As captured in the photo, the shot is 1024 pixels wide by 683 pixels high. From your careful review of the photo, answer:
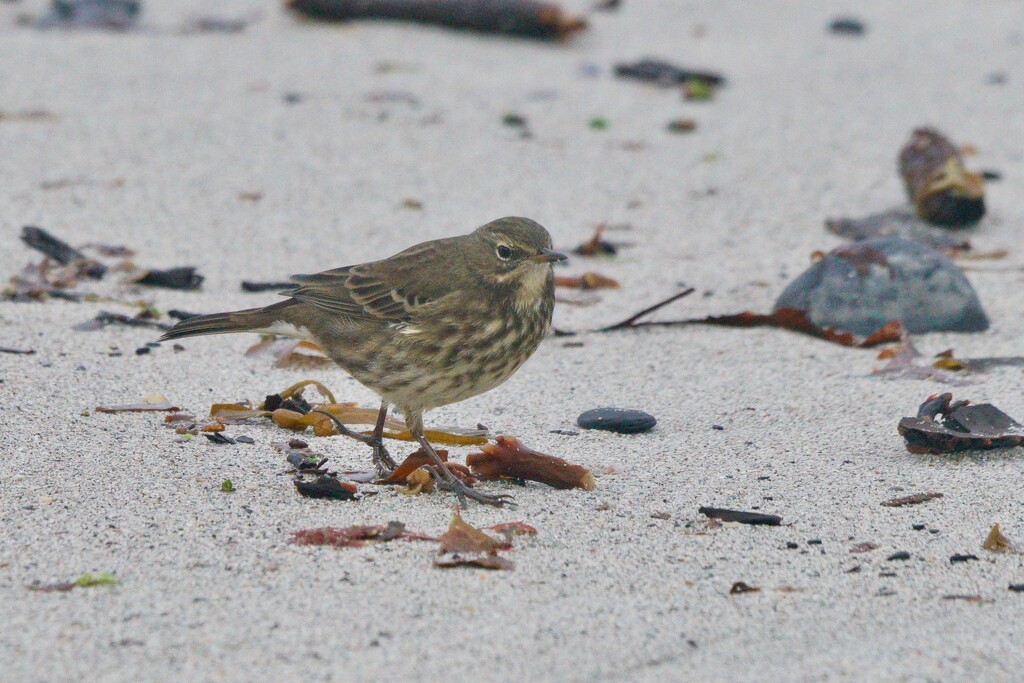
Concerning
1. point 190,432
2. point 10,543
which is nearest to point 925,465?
point 190,432

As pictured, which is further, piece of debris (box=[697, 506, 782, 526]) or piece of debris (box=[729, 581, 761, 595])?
piece of debris (box=[697, 506, 782, 526])

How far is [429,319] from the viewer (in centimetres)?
591

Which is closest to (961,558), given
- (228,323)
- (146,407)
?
(228,323)

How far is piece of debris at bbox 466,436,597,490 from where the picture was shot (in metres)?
5.52

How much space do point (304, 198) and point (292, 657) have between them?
6171 mm

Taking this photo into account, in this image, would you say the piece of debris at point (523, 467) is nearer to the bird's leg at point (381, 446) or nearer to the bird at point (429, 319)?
the bird at point (429, 319)

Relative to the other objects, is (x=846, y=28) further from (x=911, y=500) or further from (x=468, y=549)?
(x=468, y=549)

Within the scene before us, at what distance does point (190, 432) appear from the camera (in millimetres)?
5906

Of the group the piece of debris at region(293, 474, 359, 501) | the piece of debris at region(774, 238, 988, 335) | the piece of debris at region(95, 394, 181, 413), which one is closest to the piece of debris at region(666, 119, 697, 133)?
the piece of debris at region(774, 238, 988, 335)

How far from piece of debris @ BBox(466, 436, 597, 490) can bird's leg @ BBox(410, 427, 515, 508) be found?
0.12 m

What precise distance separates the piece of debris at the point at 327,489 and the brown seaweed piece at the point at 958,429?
234cm

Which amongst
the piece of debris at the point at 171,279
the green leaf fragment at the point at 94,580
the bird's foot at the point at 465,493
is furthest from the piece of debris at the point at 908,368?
the green leaf fragment at the point at 94,580

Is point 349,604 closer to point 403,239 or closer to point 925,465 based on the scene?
point 925,465

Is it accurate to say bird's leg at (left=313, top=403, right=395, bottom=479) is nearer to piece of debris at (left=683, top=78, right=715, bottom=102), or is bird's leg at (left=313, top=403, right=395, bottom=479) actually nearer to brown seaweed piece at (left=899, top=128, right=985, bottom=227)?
brown seaweed piece at (left=899, top=128, right=985, bottom=227)
